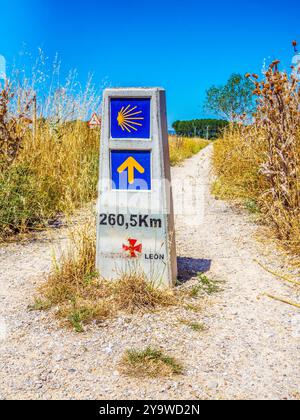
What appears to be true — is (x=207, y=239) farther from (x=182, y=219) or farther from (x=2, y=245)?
(x=2, y=245)

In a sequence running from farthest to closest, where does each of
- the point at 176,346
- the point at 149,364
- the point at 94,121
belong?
the point at 94,121, the point at 176,346, the point at 149,364

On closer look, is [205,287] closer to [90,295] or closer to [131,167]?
[90,295]

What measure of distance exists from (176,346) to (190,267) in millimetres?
1618

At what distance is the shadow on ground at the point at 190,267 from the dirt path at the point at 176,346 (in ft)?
0.09

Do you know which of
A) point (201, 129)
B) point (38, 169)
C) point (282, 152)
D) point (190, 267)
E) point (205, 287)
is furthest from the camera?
point (201, 129)

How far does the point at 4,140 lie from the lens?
7.09m

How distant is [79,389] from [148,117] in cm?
208

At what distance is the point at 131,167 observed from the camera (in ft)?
13.2

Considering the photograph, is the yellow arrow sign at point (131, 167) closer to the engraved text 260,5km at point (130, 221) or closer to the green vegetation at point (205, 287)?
the engraved text 260,5km at point (130, 221)

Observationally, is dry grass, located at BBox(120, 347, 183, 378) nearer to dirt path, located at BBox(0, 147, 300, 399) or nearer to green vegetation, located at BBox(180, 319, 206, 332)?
dirt path, located at BBox(0, 147, 300, 399)

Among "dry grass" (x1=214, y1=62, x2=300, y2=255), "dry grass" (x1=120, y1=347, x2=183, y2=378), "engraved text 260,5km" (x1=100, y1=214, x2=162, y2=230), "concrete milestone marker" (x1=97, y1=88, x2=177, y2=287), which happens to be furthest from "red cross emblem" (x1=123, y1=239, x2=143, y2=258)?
"dry grass" (x1=214, y1=62, x2=300, y2=255)

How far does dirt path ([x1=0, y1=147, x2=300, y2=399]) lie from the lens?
2766 millimetres

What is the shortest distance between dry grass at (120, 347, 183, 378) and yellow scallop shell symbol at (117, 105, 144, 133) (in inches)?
68.7

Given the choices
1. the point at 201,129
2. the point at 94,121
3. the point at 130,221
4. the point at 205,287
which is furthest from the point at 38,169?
the point at 201,129
